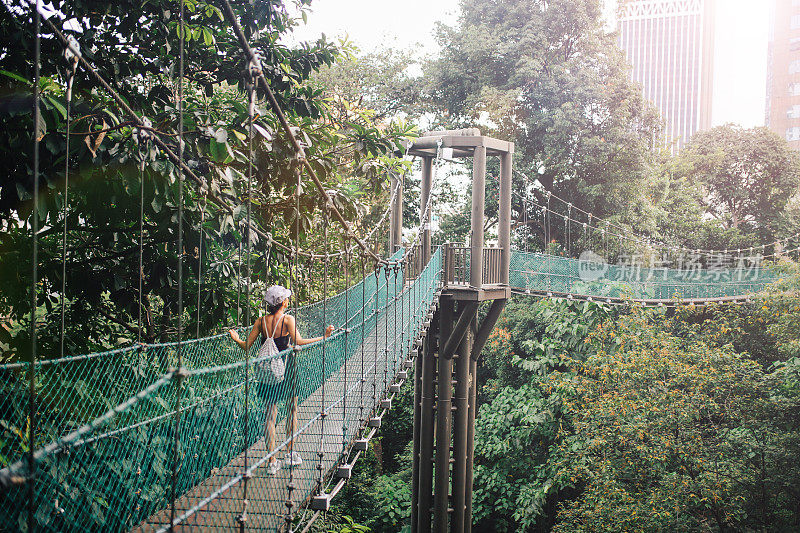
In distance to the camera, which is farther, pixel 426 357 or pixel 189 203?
pixel 426 357

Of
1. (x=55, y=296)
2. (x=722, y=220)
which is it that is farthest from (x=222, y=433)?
(x=722, y=220)

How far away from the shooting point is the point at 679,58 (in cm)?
5009

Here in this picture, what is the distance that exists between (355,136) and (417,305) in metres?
1.22

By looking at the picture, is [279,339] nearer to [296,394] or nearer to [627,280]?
[296,394]

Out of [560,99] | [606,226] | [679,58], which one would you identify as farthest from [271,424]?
[679,58]

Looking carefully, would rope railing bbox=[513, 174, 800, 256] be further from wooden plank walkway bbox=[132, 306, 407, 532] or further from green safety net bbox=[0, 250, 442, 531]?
green safety net bbox=[0, 250, 442, 531]

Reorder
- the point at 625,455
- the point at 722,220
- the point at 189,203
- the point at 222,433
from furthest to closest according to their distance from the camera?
the point at 722,220
the point at 625,455
the point at 189,203
the point at 222,433

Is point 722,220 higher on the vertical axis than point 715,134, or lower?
lower

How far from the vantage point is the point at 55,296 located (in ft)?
11.9

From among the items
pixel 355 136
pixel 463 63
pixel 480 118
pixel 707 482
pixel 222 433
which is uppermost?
pixel 463 63

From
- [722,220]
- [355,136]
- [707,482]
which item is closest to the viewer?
[355,136]

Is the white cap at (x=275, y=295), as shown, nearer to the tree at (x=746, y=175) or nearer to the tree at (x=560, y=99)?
the tree at (x=560, y=99)

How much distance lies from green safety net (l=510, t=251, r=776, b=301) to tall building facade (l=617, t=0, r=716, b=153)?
43.6 meters

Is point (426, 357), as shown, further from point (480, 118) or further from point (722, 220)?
point (722, 220)
